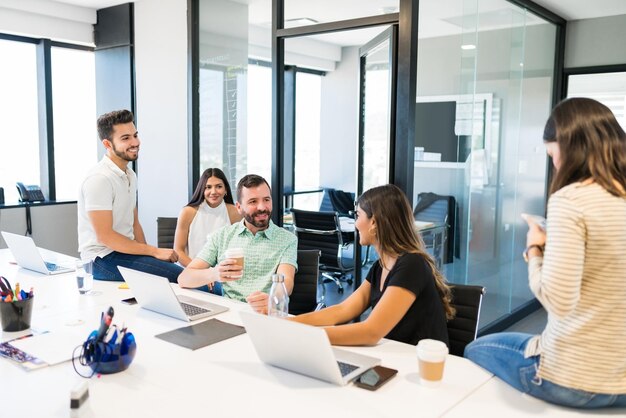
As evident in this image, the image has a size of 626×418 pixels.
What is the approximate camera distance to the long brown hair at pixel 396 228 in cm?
217

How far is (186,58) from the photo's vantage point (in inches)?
185

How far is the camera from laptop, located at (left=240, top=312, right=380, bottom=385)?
58.9 inches

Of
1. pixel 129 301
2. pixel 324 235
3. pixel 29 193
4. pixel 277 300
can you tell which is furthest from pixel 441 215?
pixel 29 193

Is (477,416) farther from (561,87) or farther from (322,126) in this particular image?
(322,126)

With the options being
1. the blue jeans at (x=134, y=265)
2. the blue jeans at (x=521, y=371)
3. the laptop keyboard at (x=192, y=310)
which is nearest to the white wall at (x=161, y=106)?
the blue jeans at (x=134, y=265)

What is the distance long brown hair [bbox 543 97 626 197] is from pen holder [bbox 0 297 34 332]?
1814 mm

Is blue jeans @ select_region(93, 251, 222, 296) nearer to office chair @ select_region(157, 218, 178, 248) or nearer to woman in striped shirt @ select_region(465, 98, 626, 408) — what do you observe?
office chair @ select_region(157, 218, 178, 248)

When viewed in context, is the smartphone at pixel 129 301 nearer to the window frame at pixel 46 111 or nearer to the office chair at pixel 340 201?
the window frame at pixel 46 111

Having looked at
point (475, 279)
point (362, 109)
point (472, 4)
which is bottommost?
point (475, 279)

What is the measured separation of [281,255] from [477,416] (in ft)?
4.75

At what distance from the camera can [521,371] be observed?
1.51 metres

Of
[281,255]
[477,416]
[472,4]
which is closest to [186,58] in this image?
[472,4]

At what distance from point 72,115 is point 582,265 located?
5373 millimetres

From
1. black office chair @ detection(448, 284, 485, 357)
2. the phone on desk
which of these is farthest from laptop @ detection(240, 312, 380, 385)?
the phone on desk
